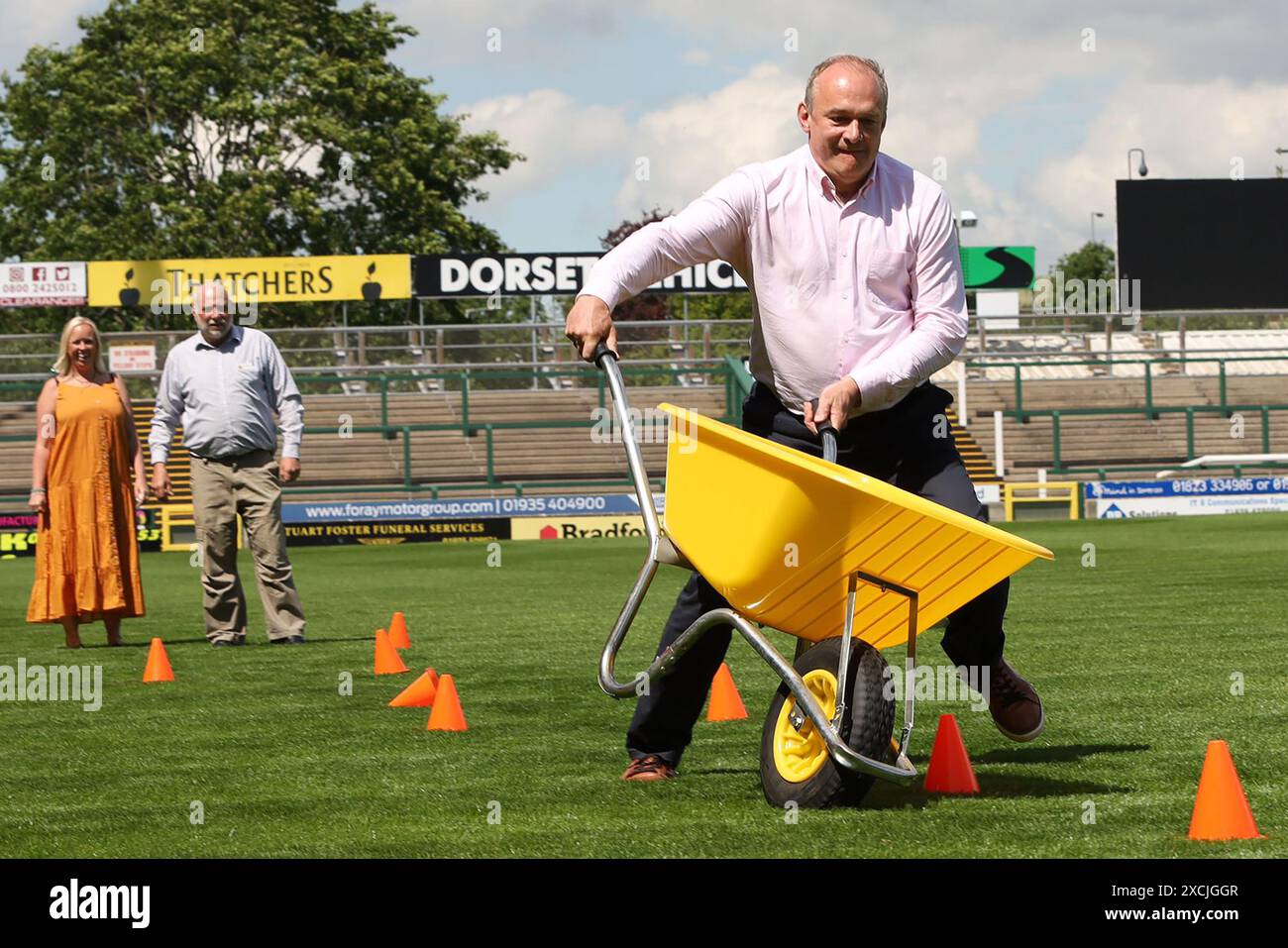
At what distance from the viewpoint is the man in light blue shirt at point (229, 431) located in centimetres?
1089

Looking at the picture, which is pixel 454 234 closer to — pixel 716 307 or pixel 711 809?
pixel 716 307

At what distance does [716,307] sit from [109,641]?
60137 millimetres

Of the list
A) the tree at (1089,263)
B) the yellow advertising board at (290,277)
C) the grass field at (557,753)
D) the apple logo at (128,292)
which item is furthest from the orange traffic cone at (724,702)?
the tree at (1089,263)

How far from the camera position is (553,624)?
492 inches

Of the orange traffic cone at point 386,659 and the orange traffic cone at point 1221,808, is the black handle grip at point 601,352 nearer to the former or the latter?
the orange traffic cone at point 1221,808

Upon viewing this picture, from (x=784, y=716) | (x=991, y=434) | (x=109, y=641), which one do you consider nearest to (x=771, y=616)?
(x=784, y=716)

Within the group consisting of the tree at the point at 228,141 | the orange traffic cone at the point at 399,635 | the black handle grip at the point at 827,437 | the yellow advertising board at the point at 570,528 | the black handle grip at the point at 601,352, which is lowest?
the yellow advertising board at the point at 570,528

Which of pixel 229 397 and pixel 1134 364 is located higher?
pixel 229 397

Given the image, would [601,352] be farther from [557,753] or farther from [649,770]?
[557,753]

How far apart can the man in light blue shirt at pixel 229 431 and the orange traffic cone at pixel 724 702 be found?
4.10 m

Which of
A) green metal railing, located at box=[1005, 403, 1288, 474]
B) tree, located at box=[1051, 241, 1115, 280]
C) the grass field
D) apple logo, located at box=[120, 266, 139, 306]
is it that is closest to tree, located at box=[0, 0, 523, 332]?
apple logo, located at box=[120, 266, 139, 306]

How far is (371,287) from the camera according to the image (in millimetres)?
42969

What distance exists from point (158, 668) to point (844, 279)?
207 inches

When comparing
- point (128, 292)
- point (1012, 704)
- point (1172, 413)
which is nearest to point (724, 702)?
point (1012, 704)
